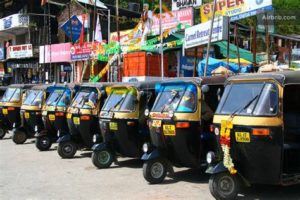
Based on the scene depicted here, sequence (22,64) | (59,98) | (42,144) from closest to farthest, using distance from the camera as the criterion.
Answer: (59,98) → (42,144) → (22,64)

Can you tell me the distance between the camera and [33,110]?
1467cm

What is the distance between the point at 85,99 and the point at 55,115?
5.49ft

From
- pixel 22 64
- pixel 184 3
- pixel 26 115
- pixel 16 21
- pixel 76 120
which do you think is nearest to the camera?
pixel 76 120

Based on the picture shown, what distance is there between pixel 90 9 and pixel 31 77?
9636mm

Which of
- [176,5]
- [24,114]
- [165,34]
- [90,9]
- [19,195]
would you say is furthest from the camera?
[90,9]

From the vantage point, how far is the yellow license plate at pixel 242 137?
275 inches

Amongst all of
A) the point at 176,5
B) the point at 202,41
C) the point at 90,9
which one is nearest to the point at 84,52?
the point at 176,5

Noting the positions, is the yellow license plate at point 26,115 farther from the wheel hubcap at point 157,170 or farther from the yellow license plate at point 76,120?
the wheel hubcap at point 157,170

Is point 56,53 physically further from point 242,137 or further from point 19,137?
point 242,137

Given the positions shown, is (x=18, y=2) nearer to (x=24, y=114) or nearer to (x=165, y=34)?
(x=165, y=34)

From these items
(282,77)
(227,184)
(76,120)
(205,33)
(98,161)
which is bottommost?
(98,161)

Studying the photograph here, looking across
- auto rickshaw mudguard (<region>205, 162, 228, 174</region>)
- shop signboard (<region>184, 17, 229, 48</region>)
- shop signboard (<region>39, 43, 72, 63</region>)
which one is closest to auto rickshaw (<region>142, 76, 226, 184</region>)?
auto rickshaw mudguard (<region>205, 162, 228, 174</region>)

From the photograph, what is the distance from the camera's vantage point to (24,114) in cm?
1494

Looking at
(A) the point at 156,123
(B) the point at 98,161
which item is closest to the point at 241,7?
(B) the point at 98,161
